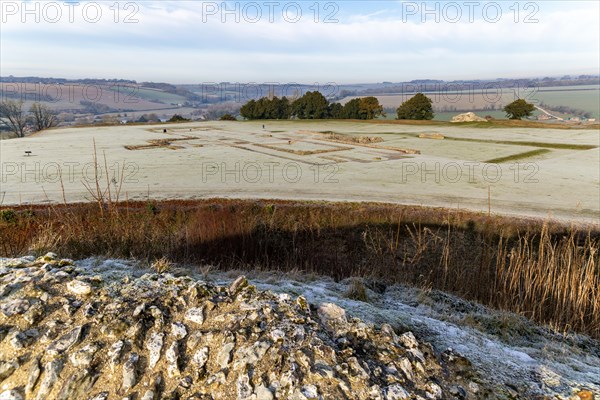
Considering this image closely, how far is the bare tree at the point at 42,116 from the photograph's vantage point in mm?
52688

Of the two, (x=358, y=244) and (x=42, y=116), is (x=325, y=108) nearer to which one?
(x=42, y=116)

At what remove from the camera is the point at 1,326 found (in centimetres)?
262

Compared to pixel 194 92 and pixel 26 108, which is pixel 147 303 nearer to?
pixel 26 108

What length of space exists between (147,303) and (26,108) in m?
67.5

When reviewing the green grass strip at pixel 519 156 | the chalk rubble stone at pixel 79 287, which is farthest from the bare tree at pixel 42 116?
the chalk rubble stone at pixel 79 287

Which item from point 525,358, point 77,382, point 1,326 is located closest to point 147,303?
point 77,382

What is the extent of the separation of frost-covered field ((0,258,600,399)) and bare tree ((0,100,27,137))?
58.1 m

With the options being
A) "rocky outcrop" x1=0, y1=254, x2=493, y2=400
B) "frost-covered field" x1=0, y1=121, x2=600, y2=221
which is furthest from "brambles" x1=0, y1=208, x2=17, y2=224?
"rocky outcrop" x1=0, y1=254, x2=493, y2=400

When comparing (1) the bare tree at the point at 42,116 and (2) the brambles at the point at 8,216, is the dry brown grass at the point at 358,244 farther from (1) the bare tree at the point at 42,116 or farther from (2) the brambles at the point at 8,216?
(1) the bare tree at the point at 42,116

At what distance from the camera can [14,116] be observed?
51.6 m

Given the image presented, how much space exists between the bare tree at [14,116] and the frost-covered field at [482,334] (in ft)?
191

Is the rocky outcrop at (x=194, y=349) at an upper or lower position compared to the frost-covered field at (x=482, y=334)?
upper

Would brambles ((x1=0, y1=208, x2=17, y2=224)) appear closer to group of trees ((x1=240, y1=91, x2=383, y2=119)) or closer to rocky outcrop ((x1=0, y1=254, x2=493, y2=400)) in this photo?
rocky outcrop ((x1=0, y1=254, x2=493, y2=400))

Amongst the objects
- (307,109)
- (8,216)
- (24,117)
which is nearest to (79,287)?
(8,216)
